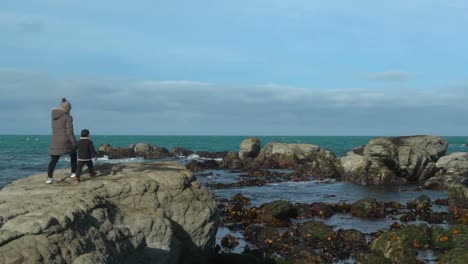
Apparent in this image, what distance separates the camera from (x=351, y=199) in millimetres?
32500

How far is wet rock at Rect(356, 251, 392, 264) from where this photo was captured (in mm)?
15016

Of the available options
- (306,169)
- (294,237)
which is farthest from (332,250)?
(306,169)

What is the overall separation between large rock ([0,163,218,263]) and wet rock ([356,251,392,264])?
16.0 ft

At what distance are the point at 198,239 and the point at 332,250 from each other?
5.96 meters

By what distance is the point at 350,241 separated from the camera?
18.4 meters

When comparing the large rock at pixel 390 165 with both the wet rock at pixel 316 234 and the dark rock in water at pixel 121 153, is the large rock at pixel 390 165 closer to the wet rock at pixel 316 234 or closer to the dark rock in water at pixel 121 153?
the wet rock at pixel 316 234

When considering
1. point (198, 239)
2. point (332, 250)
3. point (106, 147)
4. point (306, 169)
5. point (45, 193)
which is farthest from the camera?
point (106, 147)

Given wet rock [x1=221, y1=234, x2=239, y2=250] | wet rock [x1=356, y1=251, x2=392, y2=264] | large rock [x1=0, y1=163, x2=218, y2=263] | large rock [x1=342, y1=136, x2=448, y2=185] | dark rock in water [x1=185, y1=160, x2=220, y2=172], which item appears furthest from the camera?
dark rock in water [x1=185, y1=160, x2=220, y2=172]

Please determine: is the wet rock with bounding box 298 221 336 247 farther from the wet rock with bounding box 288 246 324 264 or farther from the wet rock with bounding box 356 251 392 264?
the wet rock with bounding box 356 251 392 264

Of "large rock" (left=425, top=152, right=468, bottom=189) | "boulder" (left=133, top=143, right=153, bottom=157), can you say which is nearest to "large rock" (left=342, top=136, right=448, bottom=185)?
"large rock" (left=425, top=152, right=468, bottom=189)

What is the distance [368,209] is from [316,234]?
24.8ft

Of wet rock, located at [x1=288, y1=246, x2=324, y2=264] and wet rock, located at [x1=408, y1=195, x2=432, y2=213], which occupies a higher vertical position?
wet rock, located at [x1=408, y1=195, x2=432, y2=213]

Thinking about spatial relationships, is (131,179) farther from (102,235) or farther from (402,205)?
(402,205)

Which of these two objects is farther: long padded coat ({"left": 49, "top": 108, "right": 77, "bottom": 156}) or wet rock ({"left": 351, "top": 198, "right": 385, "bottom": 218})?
wet rock ({"left": 351, "top": 198, "right": 385, "bottom": 218})
